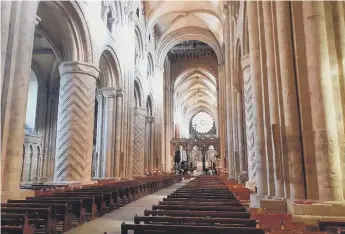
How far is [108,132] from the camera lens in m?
16.1

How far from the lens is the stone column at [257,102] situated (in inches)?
267

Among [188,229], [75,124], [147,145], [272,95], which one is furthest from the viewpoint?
[147,145]

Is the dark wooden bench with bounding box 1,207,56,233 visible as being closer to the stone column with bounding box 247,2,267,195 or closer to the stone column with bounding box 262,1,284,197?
the stone column with bounding box 262,1,284,197

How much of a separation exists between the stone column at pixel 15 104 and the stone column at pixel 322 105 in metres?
6.82

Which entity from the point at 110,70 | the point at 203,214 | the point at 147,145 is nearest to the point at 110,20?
the point at 110,70

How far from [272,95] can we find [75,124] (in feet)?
26.3

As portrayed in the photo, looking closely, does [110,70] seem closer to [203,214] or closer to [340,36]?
[340,36]

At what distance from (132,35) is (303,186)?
1574 centimetres

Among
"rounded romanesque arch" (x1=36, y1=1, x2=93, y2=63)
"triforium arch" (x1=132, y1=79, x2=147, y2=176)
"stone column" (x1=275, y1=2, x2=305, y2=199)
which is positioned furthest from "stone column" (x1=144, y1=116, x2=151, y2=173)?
"stone column" (x1=275, y1=2, x2=305, y2=199)

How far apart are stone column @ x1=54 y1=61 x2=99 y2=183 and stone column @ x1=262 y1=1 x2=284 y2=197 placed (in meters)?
7.82

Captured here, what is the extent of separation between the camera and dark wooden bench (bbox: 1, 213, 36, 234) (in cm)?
335

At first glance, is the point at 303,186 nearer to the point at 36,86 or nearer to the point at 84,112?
the point at 84,112

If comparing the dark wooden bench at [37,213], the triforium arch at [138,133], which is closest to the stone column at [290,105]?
the dark wooden bench at [37,213]

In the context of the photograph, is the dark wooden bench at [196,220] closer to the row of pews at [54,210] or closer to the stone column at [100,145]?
the row of pews at [54,210]
